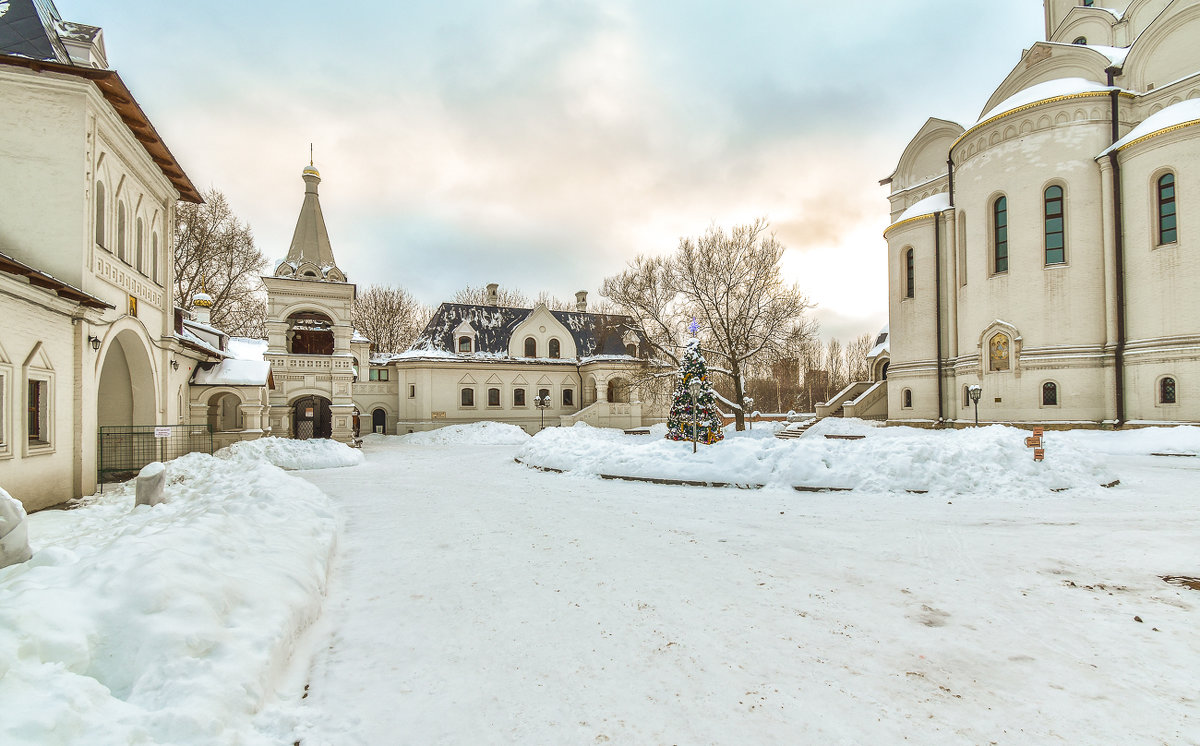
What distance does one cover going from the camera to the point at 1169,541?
7.67m

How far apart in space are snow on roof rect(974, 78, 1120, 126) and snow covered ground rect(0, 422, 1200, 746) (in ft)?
71.1

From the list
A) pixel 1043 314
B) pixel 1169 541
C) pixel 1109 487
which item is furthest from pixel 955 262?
pixel 1169 541

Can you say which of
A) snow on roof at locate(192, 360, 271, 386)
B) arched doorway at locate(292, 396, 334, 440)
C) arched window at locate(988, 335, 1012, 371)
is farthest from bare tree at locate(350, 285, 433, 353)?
arched window at locate(988, 335, 1012, 371)

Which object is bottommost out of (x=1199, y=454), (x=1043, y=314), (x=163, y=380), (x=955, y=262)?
(x=1199, y=454)

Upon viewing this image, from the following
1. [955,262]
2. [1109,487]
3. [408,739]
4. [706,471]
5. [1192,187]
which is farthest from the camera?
[955,262]

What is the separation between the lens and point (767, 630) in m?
4.92

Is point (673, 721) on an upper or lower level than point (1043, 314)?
lower

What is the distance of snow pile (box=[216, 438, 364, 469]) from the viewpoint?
1967cm

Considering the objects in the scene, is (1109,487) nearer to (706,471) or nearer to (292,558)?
(706,471)

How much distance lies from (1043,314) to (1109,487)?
1456cm

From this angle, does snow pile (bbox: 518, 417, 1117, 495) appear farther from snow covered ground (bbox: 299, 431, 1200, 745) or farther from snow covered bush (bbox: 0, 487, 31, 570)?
snow covered bush (bbox: 0, 487, 31, 570)

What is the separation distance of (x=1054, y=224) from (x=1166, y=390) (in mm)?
7622

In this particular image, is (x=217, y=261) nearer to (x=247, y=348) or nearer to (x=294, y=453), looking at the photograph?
(x=247, y=348)

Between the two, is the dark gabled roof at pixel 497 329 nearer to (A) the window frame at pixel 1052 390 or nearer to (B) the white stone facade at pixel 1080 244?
(B) the white stone facade at pixel 1080 244
